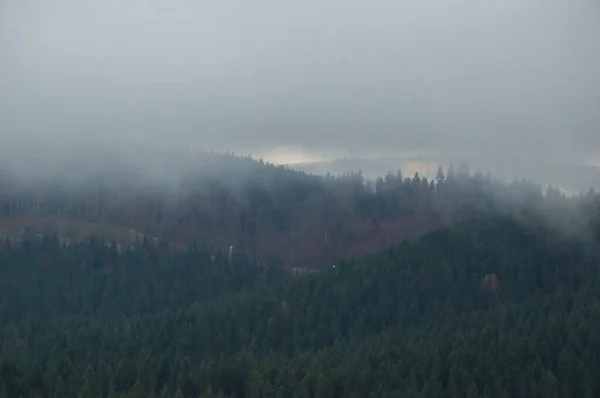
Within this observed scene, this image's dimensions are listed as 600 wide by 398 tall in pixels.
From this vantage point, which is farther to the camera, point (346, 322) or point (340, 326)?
point (346, 322)

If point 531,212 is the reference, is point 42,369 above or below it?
below

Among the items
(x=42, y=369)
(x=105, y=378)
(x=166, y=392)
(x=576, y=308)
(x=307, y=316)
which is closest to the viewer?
(x=166, y=392)

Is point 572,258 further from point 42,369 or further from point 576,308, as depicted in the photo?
point 42,369

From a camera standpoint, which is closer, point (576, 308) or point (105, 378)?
point (105, 378)

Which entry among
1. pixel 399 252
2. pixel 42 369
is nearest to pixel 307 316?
pixel 399 252

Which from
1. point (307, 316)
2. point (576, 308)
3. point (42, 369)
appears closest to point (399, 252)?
point (307, 316)

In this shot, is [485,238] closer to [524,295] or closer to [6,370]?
[524,295]

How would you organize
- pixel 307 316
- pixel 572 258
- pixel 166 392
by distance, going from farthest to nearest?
pixel 572 258
pixel 307 316
pixel 166 392
